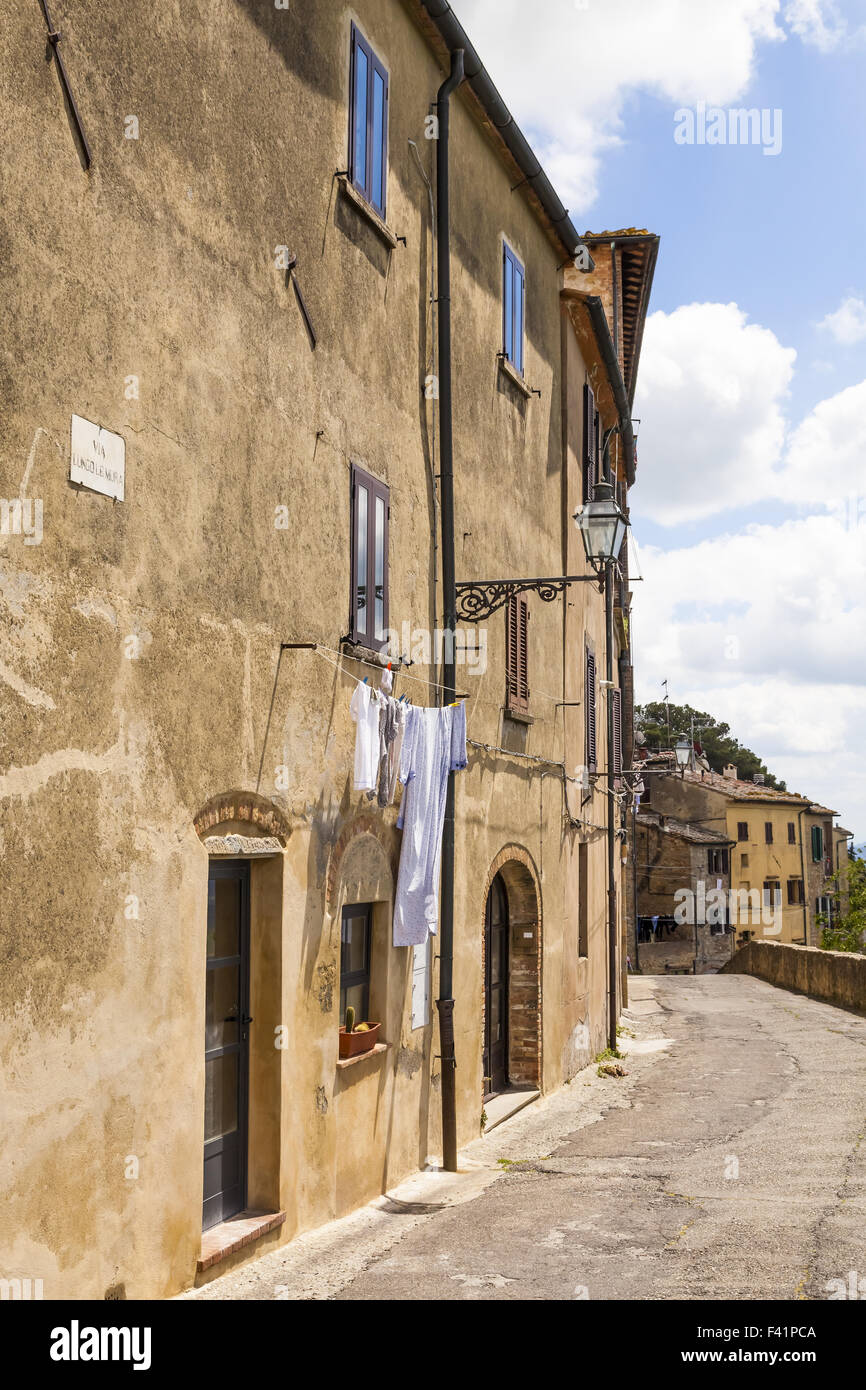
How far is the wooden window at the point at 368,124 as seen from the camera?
894 cm

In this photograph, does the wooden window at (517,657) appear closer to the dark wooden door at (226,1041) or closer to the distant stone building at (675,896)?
the dark wooden door at (226,1041)

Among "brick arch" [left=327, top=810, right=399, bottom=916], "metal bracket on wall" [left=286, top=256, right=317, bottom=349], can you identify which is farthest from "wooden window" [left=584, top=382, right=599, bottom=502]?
"metal bracket on wall" [left=286, top=256, right=317, bottom=349]

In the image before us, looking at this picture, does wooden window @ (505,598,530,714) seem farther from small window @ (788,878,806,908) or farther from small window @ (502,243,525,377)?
small window @ (788,878,806,908)

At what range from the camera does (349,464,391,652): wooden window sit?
29.1ft

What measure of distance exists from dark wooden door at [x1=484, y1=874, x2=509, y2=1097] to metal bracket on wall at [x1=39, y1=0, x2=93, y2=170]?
9600 mm

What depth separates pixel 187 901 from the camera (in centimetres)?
640

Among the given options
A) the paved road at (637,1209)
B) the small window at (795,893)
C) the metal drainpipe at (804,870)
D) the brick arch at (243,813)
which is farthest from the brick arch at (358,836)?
the small window at (795,893)

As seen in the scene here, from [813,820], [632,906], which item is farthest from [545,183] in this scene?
[813,820]

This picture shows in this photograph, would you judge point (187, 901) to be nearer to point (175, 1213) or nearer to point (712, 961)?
point (175, 1213)

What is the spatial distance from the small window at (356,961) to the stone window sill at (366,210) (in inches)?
191

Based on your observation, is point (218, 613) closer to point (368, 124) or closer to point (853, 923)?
point (368, 124)

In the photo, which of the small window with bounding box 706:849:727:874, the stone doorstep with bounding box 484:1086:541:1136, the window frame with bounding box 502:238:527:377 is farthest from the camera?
the small window with bounding box 706:849:727:874

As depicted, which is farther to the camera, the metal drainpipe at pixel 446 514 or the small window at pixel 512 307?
the small window at pixel 512 307

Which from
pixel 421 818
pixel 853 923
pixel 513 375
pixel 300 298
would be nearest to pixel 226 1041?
pixel 421 818
